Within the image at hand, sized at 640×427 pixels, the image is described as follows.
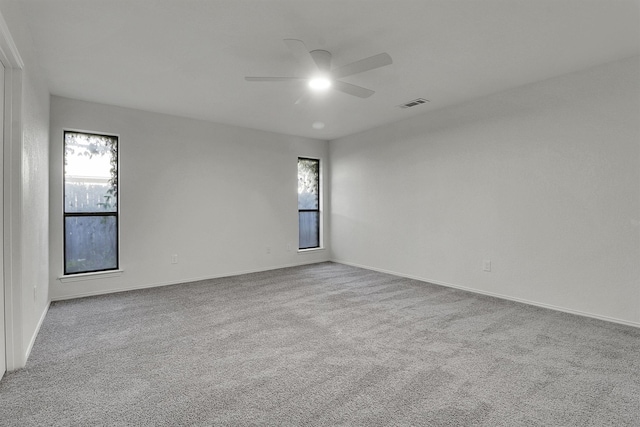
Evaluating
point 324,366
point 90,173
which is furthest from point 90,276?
point 324,366

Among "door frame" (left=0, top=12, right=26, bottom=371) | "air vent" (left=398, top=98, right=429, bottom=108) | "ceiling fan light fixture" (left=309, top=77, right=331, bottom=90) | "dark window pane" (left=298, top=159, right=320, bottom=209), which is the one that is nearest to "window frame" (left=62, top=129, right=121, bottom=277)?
"door frame" (left=0, top=12, right=26, bottom=371)

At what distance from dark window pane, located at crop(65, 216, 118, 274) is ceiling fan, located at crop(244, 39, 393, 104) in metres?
2.94

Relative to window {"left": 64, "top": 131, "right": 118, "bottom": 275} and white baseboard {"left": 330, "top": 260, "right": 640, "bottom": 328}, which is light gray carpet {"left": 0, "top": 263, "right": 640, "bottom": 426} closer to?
white baseboard {"left": 330, "top": 260, "right": 640, "bottom": 328}

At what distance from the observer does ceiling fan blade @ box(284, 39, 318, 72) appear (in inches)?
88.2

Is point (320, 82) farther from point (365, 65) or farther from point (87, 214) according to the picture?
point (87, 214)

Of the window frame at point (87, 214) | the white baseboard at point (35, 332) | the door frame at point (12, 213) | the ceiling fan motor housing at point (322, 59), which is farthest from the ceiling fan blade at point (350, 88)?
the white baseboard at point (35, 332)

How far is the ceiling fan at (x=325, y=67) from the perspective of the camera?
2.41m

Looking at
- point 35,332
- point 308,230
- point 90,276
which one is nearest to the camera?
point 35,332

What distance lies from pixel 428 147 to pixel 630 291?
269 cm

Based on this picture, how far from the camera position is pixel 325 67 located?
2.89 metres

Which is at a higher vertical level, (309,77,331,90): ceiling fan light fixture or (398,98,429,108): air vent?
(398,98,429,108): air vent

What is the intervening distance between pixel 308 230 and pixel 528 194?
3.73 m

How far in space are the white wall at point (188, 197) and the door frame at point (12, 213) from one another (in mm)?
1973

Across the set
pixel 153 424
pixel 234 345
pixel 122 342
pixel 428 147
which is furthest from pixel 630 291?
pixel 122 342
